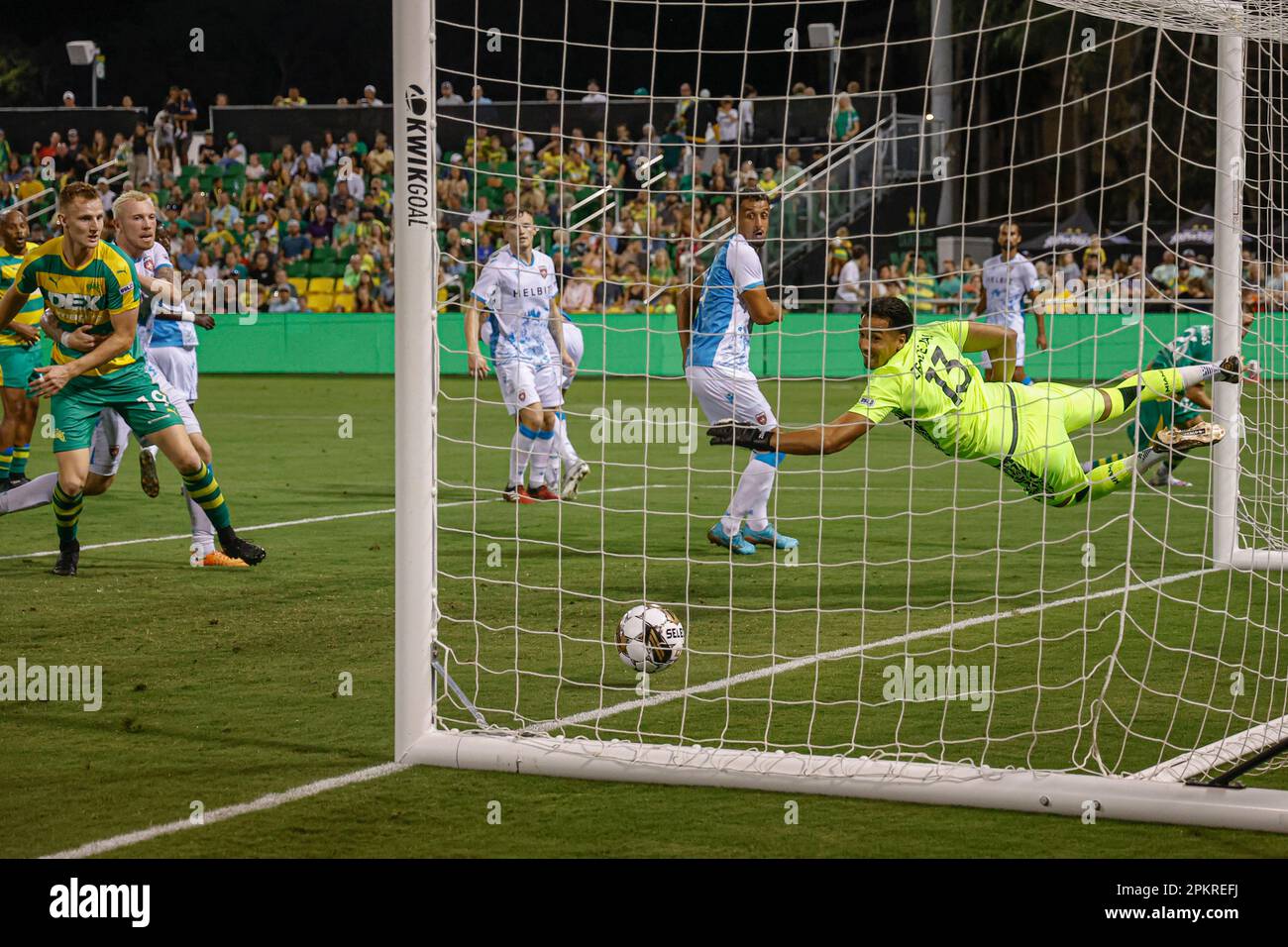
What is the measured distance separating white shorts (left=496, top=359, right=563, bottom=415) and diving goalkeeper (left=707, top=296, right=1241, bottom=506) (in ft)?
14.9

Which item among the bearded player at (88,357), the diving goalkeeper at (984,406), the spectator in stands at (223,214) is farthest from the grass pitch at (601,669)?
the spectator in stands at (223,214)

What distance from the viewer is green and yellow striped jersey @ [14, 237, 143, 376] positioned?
8266mm

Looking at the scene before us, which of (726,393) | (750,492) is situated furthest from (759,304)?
(750,492)

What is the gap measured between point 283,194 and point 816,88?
10.8 metres

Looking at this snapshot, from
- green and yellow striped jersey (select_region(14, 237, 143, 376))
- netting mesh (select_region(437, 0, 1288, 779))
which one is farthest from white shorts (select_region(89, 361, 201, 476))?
netting mesh (select_region(437, 0, 1288, 779))

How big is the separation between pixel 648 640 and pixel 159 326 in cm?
540

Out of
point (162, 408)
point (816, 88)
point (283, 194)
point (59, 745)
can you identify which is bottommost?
point (59, 745)

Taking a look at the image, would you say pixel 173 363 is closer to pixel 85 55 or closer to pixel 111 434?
pixel 111 434

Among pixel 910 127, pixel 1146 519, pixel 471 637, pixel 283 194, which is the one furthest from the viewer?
pixel 283 194

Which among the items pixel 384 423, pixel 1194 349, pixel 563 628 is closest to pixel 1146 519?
pixel 1194 349

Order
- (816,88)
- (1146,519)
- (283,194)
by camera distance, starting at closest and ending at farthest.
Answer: (1146,519), (283,194), (816,88)

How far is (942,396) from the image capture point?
267 inches
